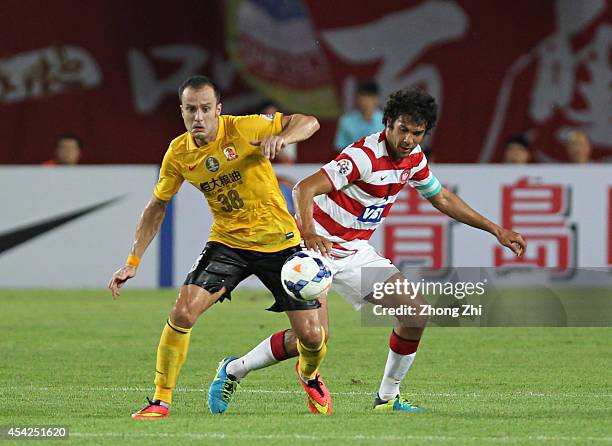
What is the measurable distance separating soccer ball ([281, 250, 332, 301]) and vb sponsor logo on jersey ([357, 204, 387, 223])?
0.65 metres

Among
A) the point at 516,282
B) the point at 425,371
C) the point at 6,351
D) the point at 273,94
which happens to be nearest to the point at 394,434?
the point at 425,371

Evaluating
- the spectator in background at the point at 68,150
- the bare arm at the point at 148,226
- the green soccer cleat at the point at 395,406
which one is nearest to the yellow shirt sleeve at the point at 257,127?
the bare arm at the point at 148,226

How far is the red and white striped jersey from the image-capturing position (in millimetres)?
7035

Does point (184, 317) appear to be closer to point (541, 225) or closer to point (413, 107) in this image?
point (413, 107)

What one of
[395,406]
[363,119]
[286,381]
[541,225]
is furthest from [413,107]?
[541,225]

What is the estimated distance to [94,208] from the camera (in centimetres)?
1353

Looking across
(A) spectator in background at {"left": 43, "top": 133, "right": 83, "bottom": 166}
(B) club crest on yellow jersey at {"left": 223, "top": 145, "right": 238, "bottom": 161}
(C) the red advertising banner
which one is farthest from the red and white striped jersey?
(C) the red advertising banner

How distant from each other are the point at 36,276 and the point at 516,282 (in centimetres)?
463

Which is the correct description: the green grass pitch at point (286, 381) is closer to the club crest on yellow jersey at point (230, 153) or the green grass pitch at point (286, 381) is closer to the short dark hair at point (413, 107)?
the club crest on yellow jersey at point (230, 153)

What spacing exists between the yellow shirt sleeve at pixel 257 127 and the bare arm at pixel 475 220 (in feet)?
3.25

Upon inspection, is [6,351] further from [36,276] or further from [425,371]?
[36,276]

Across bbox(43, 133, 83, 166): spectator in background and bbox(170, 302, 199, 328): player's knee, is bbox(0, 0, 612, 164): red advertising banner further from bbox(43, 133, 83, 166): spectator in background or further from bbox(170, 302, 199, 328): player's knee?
bbox(170, 302, 199, 328): player's knee

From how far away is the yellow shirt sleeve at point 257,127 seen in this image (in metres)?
6.96

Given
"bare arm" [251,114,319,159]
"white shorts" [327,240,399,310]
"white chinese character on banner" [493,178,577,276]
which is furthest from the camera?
"white chinese character on banner" [493,178,577,276]
